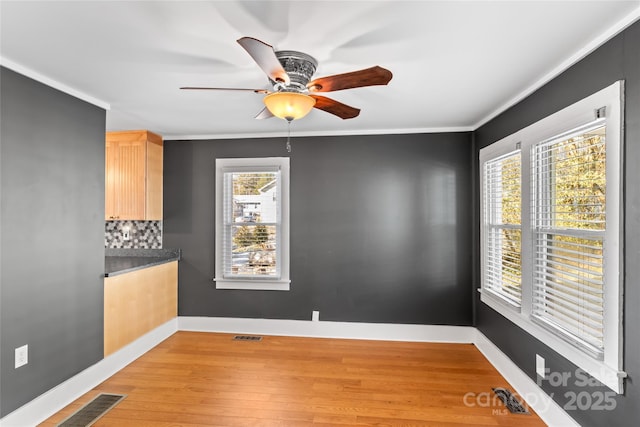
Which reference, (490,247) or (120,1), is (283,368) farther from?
(120,1)

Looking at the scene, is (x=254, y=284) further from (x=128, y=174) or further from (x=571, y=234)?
(x=571, y=234)

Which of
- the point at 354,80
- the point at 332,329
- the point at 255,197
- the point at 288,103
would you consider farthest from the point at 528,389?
the point at 255,197

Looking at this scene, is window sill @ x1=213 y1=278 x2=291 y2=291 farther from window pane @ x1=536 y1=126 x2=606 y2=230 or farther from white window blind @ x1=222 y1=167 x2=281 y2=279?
window pane @ x1=536 y1=126 x2=606 y2=230

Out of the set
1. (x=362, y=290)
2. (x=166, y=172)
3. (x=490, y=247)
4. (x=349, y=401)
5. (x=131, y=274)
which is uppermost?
(x=166, y=172)

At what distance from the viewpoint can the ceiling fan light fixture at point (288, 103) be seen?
209 cm

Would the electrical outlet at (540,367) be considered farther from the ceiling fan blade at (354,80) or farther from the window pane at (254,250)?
the window pane at (254,250)

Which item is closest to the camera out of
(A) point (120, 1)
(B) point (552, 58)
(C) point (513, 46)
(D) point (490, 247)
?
(A) point (120, 1)

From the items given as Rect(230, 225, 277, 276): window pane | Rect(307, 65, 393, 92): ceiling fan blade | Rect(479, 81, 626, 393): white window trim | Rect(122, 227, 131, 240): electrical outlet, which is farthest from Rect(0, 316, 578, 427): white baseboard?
Rect(307, 65, 393, 92): ceiling fan blade

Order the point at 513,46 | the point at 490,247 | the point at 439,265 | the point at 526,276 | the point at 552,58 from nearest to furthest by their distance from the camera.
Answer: the point at 513,46 → the point at 552,58 → the point at 526,276 → the point at 490,247 → the point at 439,265

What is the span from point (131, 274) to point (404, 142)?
3.31 metres

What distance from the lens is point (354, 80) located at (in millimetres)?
2041

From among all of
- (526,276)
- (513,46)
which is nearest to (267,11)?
→ (513,46)

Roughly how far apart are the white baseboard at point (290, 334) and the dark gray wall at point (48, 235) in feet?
0.36

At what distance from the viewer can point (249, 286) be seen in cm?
461
